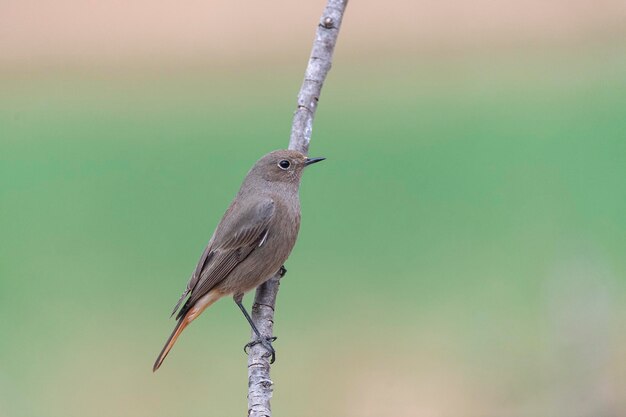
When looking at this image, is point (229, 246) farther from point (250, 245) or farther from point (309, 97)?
point (309, 97)

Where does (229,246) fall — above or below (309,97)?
below

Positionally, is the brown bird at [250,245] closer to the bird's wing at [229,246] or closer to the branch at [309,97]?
the bird's wing at [229,246]

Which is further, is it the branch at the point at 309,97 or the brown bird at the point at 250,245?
the brown bird at the point at 250,245

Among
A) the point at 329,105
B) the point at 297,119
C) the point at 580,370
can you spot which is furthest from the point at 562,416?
the point at 329,105

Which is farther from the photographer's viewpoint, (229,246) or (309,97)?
(229,246)

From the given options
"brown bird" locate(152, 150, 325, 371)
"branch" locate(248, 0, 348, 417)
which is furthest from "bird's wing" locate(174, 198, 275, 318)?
"branch" locate(248, 0, 348, 417)

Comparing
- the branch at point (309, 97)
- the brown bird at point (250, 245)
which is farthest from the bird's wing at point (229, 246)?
the branch at point (309, 97)

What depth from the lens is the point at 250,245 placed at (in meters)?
4.68

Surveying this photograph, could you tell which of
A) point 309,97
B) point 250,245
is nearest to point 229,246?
point 250,245

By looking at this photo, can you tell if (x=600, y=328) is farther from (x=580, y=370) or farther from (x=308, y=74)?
(x=308, y=74)

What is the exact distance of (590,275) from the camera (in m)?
5.74

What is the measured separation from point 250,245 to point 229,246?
11cm

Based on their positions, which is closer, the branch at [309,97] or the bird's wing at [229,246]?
the branch at [309,97]

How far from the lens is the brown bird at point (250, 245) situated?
4586 millimetres
